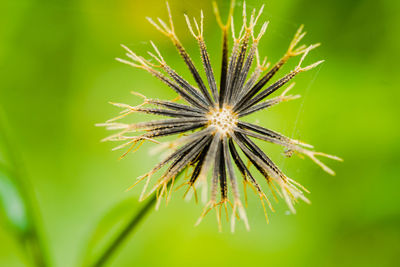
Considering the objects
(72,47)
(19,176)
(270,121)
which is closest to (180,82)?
(19,176)

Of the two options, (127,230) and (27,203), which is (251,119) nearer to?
(127,230)

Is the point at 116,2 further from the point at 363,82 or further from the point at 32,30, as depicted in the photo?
the point at 363,82

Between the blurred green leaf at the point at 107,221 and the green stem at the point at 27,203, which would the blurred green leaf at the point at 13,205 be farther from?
the blurred green leaf at the point at 107,221

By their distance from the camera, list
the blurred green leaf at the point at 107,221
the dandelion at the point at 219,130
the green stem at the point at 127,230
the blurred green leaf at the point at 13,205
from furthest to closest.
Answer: the blurred green leaf at the point at 107,221
the blurred green leaf at the point at 13,205
the green stem at the point at 127,230
the dandelion at the point at 219,130

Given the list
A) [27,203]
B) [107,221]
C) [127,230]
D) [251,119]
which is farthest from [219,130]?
[251,119]

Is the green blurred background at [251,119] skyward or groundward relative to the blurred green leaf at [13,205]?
skyward

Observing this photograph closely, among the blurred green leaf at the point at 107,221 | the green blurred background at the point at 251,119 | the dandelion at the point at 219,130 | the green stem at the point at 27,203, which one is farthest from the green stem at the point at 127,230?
the green blurred background at the point at 251,119

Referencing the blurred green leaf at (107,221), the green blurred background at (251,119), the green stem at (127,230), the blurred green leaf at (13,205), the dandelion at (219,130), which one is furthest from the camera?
the green blurred background at (251,119)
